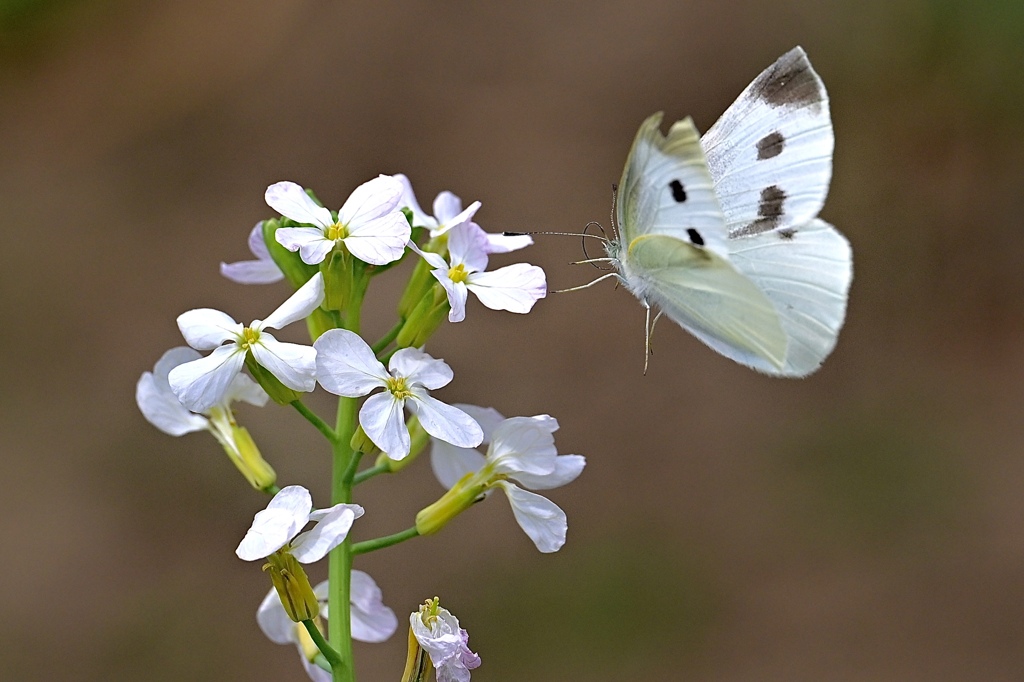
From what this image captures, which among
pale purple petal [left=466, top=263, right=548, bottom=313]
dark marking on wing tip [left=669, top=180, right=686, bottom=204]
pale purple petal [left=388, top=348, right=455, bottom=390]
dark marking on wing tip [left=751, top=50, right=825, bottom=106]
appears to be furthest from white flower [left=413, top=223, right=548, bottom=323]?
dark marking on wing tip [left=751, top=50, right=825, bottom=106]

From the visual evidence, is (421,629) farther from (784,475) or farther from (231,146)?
(231,146)

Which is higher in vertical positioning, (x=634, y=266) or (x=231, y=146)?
(x=231, y=146)

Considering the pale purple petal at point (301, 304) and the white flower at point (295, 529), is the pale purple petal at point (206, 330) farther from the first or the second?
the white flower at point (295, 529)

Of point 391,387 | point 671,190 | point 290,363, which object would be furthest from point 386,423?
point 671,190

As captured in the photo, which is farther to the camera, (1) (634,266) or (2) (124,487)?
(2) (124,487)

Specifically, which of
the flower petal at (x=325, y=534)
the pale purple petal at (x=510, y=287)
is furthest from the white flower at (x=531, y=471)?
the flower petal at (x=325, y=534)

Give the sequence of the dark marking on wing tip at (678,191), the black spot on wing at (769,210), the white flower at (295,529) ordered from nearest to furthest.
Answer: the white flower at (295,529)
the dark marking on wing tip at (678,191)
the black spot on wing at (769,210)

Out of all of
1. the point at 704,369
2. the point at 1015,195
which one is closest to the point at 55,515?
the point at 704,369
